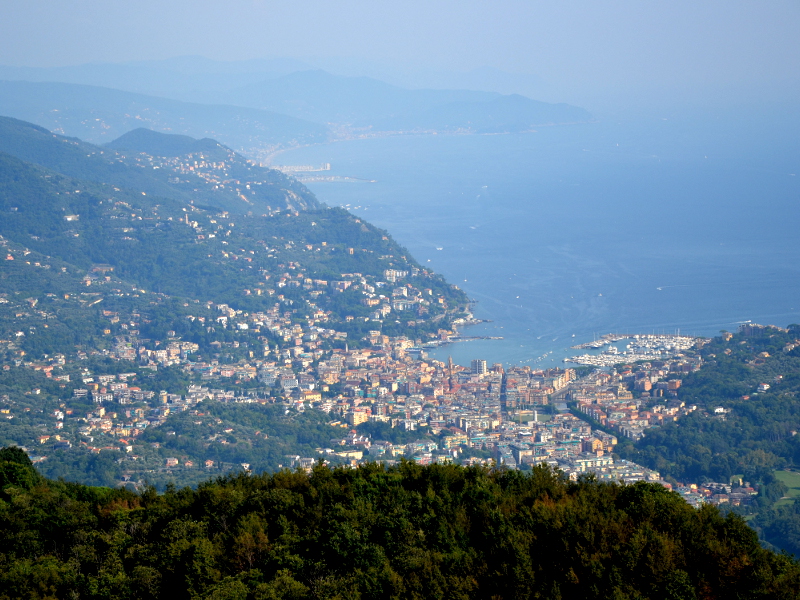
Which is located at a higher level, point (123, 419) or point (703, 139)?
point (703, 139)

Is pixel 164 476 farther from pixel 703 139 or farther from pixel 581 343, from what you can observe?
pixel 703 139

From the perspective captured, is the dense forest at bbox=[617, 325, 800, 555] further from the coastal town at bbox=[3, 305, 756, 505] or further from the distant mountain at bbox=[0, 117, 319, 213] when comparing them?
the distant mountain at bbox=[0, 117, 319, 213]

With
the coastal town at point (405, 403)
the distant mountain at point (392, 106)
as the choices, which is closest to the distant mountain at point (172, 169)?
the coastal town at point (405, 403)

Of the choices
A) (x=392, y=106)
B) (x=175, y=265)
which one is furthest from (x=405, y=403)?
(x=392, y=106)

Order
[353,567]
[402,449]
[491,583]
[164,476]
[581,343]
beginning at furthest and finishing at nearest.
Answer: [581,343] → [402,449] → [164,476] → [353,567] → [491,583]

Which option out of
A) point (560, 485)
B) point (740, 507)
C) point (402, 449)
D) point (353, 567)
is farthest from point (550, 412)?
point (353, 567)

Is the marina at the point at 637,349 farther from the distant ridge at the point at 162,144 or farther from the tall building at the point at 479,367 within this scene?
the distant ridge at the point at 162,144

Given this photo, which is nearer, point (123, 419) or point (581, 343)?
point (123, 419)

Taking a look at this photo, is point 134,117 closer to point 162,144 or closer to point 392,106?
point 162,144
